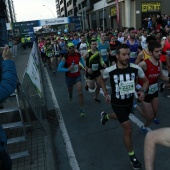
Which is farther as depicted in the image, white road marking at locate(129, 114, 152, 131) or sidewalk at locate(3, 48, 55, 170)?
white road marking at locate(129, 114, 152, 131)

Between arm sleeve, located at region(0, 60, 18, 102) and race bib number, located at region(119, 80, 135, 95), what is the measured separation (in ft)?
7.32

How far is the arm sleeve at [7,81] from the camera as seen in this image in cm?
198

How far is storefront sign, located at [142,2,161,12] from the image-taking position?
1175 inches

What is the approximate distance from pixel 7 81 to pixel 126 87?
7.92 ft

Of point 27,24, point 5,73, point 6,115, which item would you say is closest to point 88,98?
point 6,115

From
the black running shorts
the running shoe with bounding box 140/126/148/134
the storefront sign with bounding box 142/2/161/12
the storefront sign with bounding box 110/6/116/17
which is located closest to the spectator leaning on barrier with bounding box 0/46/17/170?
the black running shorts

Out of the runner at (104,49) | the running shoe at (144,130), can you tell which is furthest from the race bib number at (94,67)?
the running shoe at (144,130)

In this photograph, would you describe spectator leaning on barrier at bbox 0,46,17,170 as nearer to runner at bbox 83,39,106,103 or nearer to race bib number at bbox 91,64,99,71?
runner at bbox 83,39,106,103

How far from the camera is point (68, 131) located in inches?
215

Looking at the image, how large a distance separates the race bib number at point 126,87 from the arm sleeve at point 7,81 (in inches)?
87.9

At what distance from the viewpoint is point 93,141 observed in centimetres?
488

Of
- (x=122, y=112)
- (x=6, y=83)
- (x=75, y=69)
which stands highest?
(x=6, y=83)

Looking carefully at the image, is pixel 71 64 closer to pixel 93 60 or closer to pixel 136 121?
pixel 93 60

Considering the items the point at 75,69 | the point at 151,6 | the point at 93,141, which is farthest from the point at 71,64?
the point at 151,6
